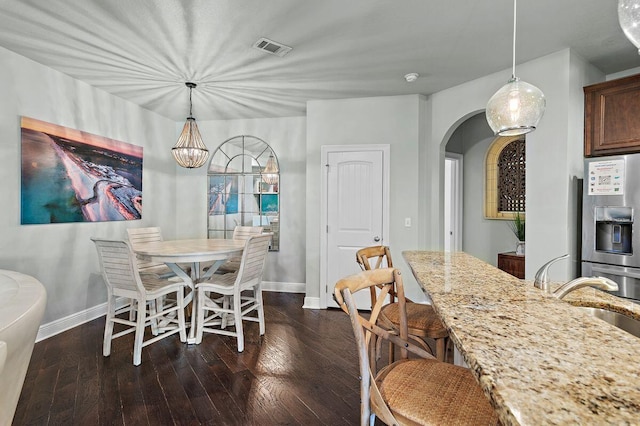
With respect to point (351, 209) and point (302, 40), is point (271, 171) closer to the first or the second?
point (351, 209)

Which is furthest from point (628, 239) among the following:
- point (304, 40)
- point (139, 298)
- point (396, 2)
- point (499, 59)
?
point (139, 298)

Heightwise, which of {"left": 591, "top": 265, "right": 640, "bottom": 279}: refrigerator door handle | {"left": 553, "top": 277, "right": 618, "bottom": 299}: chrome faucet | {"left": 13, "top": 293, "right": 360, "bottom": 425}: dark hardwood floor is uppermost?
{"left": 553, "top": 277, "right": 618, "bottom": 299}: chrome faucet

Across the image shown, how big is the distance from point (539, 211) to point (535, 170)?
0.38m

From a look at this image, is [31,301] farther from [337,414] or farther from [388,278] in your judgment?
[337,414]

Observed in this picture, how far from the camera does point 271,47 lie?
9.27ft

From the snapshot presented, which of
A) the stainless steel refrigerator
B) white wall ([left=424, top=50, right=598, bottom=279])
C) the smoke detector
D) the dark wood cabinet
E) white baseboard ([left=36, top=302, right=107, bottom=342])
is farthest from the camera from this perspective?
the dark wood cabinet

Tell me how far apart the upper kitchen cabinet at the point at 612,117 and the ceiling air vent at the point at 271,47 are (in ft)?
8.60

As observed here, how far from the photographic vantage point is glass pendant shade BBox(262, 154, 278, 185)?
505 cm

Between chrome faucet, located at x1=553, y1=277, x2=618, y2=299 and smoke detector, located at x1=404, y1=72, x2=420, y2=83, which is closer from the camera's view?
chrome faucet, located at x1=553, y1=277, x2=618, y2=299

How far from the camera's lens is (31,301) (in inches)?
51.8

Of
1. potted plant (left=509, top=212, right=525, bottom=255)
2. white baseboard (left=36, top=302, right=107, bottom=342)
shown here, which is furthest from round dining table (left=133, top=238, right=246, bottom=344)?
potted plant (left=509, top=212, right=525, bottom=255)

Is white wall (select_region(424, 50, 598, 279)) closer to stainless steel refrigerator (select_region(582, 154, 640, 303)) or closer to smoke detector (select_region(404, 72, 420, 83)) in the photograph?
stainless steel refrigerator (select_region(582, 154, 640, 303))

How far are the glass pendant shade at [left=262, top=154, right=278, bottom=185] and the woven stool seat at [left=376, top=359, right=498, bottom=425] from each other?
4.03m

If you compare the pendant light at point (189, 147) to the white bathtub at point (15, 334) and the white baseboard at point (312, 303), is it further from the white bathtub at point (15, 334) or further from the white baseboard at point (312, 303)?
the white bathtub at point (15, 334)
